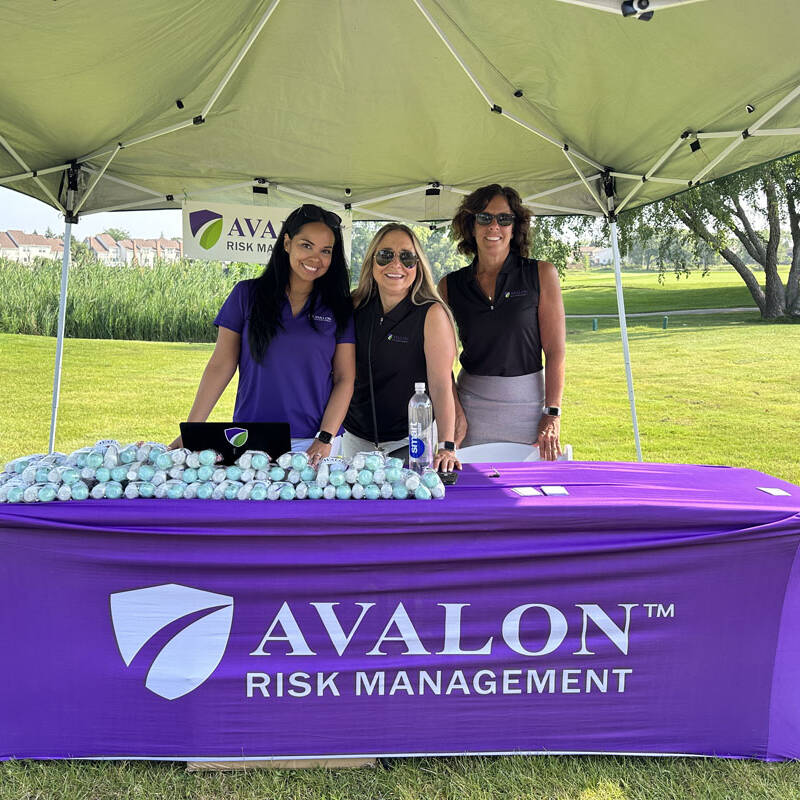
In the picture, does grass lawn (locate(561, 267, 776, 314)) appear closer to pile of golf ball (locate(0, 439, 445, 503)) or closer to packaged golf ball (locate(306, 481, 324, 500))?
pile of golf ball (locate(0, 439, 445, 503))

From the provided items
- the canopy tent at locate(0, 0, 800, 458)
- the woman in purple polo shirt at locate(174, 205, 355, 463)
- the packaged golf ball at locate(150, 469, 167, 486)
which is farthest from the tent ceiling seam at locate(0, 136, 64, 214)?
the packaged golf ball at locate(150, 469, 167, 486)

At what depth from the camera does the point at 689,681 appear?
68.6 inches

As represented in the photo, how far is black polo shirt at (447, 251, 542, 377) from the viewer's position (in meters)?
2.62

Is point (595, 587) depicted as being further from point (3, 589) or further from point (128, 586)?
point (3, 589)

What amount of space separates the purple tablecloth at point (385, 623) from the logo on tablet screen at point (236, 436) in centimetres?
18

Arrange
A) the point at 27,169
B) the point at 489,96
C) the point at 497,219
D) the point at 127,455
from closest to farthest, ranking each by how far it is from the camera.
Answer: the point at 127,455
the point at 497,219
the point at 489,96
the point at 27,169

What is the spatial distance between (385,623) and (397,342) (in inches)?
36.1

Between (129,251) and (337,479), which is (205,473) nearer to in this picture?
(337,479)

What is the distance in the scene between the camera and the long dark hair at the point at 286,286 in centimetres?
220

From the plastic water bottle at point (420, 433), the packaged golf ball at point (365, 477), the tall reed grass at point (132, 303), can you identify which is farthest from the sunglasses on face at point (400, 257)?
the tall reed grass at point (132, 303)

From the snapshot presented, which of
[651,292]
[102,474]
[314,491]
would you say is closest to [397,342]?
[314,491]

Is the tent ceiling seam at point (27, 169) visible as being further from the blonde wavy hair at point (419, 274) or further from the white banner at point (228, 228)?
the blonde wavy hair at point (419, 274)

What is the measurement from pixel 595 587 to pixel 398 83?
8.02 ft

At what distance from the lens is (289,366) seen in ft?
7.29
